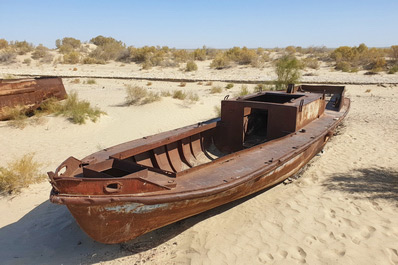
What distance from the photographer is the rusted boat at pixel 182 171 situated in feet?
9.29

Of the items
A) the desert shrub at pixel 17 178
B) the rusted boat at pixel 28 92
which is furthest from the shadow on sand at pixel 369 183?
the rusted boat at pixel 28 92

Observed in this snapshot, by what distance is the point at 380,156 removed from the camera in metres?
6.43

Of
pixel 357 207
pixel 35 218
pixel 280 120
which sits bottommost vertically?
pixel 35 218

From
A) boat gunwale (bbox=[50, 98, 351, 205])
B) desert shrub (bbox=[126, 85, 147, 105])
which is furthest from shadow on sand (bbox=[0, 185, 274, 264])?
desert shrub (bbox=[126, 85, 147, 105])

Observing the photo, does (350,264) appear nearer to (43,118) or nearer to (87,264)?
(87,264)

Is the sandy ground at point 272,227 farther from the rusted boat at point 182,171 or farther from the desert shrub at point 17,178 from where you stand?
the rusted boat at point 182,171

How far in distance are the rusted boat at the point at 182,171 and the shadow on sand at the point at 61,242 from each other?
1.75 feet

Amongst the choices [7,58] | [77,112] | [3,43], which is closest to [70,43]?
[3,43]

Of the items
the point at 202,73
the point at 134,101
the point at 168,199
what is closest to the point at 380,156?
the point at 168,199

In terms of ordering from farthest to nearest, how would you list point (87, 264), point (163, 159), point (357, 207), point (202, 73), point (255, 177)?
point (202, 73), point (163, 159), point (357, 207), point (255, 177), point (87, 264)

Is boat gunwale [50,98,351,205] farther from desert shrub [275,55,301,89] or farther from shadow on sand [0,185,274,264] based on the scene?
desert shrub [275,55,301,89]

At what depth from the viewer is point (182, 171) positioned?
11.5 feet

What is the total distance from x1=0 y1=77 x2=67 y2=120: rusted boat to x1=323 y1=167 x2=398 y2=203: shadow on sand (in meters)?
9.55

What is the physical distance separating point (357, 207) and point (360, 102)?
10495mm
